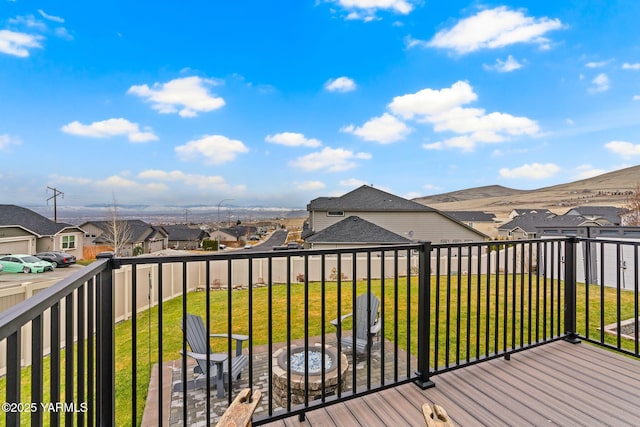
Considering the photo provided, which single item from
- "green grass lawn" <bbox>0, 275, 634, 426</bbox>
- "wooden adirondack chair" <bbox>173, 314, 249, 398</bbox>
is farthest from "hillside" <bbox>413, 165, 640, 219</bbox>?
"wooden adirondack chair" <bbox>173, 314, 249, 398</bbox>

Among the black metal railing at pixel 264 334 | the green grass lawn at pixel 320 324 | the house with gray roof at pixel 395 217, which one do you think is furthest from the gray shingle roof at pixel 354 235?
the black metal railing at pixel 264 334

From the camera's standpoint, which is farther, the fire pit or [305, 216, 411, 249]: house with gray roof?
[305, 216, 411, 249]: house with gray roof

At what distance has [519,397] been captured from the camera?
1.98m

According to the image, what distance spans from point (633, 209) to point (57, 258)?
3051 cm

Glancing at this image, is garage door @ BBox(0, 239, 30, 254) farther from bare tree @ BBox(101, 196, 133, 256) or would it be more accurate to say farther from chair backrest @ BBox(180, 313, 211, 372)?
chair backrest @ BBox(180, 313, 211, 372)

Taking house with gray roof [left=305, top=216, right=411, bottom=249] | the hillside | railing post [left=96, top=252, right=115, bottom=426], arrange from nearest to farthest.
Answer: railing post [left=96, top=252, right=115, bottom=426] < house with gray roof [left=305, top=216, right=411, bottom=249] < the hillside

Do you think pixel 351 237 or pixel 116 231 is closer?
pixel 351 237

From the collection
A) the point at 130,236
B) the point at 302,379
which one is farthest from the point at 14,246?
the point at 302,379

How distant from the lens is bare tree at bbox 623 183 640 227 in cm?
1727

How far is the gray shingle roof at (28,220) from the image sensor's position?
43.1 feet

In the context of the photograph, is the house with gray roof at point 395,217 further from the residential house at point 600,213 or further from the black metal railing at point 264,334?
the black metal railing at point 264,334

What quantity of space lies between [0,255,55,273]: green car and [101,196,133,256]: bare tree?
2.58 m

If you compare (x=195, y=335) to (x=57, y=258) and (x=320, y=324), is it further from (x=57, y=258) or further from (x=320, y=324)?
(x=57, y=258)

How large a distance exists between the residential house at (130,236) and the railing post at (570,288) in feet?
62.6
